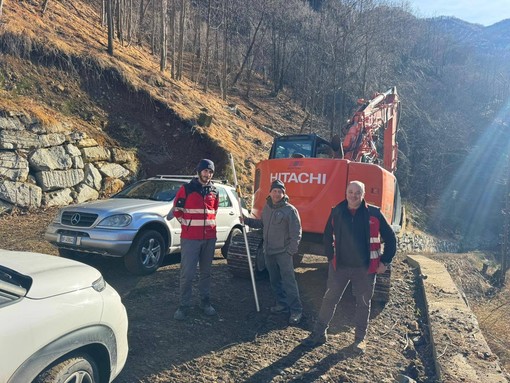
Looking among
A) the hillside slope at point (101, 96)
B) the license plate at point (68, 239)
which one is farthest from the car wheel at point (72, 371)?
the hillside slope at point (101, 96)

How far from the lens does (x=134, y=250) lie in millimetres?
7055

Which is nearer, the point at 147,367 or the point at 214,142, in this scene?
the point at 147,367

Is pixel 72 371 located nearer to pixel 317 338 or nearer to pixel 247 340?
pixel 247 340

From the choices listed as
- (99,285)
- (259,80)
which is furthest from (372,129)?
(259,80)

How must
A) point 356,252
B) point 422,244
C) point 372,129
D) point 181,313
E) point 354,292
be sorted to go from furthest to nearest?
point 422,244 < point 372,129 < point 181,313 < point 354,292 < point 356,252

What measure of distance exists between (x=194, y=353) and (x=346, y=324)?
249 centimetres

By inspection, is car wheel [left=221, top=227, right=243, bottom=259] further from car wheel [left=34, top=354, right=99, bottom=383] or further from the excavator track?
car wheel [left=34, top=354, right=99, bottom=383]

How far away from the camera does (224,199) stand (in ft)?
29.8

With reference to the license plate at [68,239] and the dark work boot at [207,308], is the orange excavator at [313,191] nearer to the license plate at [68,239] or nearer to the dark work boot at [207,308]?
the dark work boot at [207,308]

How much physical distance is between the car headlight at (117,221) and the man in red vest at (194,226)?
1.50 metres

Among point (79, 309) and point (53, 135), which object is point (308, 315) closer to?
point (79, 309)

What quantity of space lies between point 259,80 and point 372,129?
3299 centimetres

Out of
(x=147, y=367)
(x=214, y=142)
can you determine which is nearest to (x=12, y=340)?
(x=147, y=367)

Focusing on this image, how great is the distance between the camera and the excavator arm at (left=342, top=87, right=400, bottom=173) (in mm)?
10406
